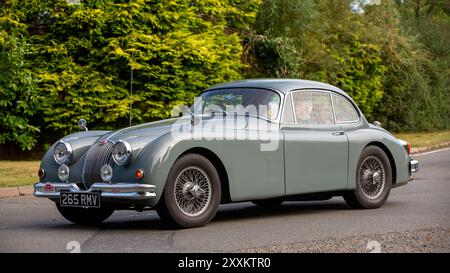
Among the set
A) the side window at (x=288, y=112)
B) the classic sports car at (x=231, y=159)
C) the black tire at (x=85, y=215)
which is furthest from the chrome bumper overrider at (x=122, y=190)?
the side window at (x=288, y=112)

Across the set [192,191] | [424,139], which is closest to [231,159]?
[192,191]

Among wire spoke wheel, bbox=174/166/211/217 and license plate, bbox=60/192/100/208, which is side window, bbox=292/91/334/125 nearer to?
wire spoke wheel, bbox=174/166/211/217

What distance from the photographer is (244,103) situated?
9523mm

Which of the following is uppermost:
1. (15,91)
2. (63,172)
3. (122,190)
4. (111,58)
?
(111,58)

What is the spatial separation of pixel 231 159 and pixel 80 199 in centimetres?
157

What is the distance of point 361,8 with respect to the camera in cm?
3198

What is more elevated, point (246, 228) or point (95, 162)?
point (95, 162)

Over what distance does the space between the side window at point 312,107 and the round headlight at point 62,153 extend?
8.46 feet

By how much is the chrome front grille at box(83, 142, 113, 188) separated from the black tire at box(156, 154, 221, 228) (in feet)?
2.25

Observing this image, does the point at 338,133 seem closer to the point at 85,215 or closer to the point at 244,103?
the point at 244,103

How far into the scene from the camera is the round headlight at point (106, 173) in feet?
27.2

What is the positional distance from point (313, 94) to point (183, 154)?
7.67ft

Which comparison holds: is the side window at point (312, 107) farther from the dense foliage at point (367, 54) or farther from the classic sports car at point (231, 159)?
the dense foliage at point (367, 54)
